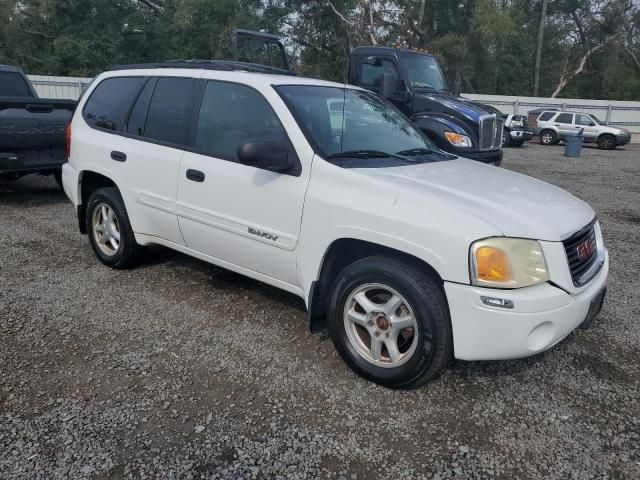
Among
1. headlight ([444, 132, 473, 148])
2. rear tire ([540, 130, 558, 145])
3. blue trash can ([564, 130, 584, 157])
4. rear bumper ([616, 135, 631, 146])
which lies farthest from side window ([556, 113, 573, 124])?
headlight ([444, 132, 473, 148])

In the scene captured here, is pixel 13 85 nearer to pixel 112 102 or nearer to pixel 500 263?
pixel 112 102

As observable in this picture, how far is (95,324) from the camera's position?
3844mm

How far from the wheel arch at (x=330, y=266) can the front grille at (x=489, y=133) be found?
6.51 metres

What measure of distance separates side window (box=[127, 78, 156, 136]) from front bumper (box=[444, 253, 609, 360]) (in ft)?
9.61

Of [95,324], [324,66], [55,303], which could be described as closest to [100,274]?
[55,303]

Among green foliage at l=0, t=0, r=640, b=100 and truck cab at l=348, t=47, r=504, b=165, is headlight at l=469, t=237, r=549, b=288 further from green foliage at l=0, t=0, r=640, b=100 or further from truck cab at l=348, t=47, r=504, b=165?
green foliage at l=0, t=0, r=640, b=100

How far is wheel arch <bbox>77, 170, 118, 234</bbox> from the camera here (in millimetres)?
4902

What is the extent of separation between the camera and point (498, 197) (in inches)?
123

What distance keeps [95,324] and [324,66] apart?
121ft

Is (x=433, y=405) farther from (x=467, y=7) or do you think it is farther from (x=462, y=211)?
(x=467, y=7)

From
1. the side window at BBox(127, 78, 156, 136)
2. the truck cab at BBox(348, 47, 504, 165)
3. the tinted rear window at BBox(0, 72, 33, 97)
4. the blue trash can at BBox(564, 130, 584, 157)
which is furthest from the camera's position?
the blue trash can at BBox(564, 130, 584, 157)

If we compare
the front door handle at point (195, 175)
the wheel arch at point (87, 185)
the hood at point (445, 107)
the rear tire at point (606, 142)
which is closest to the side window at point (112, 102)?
the wheel arch at point (87, 185)

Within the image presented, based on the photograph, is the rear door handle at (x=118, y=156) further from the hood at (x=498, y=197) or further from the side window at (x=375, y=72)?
the side window at (x=375, y=72)

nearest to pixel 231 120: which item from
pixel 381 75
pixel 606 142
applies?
pixel 381 75
